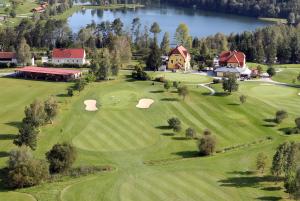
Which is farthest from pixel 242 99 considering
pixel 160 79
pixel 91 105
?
pixel 91 105

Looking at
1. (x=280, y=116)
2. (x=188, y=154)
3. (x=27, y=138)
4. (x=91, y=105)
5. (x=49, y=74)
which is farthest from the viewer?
(x=49, y=74)

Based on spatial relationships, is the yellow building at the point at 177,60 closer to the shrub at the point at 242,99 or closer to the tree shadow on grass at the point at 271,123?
the shrub at the point at 242,99

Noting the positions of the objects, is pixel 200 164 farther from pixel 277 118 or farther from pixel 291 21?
pixel 291 21

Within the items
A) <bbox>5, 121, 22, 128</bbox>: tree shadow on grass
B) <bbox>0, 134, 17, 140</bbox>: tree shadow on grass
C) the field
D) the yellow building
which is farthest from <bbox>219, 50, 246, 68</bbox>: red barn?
<bbox>0, 134, 17, 140</bbox>: tree shadow on grass

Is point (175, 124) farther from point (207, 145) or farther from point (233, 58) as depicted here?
point (233, 58)

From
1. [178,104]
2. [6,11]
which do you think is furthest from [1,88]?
[6,11]

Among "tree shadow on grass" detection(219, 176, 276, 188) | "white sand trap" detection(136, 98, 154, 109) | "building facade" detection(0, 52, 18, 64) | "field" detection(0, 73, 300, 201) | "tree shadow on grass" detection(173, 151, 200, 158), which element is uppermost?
"building facade" detection(0, 52, 18, 64)

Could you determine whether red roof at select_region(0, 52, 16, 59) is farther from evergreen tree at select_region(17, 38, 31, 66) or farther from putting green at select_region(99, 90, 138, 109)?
putting green at select_region(99, 90, 138, 109)
